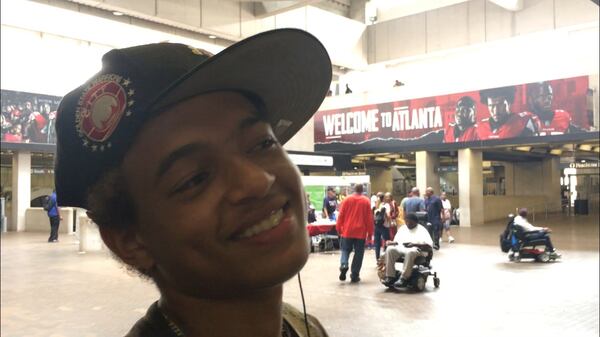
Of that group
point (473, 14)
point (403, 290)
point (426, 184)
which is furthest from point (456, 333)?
point (473, 14)

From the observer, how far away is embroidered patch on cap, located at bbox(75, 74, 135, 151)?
2.58 feet

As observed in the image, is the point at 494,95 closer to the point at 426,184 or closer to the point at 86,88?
the point at 426,184

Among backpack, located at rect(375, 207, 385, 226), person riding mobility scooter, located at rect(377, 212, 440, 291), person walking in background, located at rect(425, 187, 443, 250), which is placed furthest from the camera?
person riding mobility scooter, located at rect(377, 212, 440, 291)

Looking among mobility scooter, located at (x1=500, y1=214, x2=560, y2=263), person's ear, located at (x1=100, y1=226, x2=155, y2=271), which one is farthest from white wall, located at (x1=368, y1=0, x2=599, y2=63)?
mobility scooter, located at (x1=500, y1=214, x2=560, y2=263)

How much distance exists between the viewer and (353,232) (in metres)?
7.54

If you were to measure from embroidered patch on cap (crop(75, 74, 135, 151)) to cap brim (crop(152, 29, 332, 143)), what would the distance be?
6cm

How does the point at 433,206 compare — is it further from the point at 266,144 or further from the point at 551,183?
the point at 266,144

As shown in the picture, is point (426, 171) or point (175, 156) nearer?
point (175, 156)

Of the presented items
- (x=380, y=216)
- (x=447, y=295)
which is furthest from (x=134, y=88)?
(x=447, y=295)

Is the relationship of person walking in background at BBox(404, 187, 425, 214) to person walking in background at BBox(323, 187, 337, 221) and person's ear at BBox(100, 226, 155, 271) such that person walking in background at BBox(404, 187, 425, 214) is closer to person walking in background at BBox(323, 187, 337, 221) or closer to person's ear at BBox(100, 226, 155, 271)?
person's ear at BBox(100, 226, 155, 271)

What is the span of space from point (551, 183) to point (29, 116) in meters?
2.20

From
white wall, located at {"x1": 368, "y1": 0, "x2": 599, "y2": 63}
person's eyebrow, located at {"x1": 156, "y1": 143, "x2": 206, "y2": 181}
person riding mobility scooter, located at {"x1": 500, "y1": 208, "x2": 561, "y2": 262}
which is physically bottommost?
person riding mobility scooter, located at {"x1": 500, "y1": 208, "x2": 561, "y2": 262}

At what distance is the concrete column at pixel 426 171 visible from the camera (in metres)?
2.20

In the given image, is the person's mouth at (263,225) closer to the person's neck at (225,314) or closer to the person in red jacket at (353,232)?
the person's neck at (225,314)
